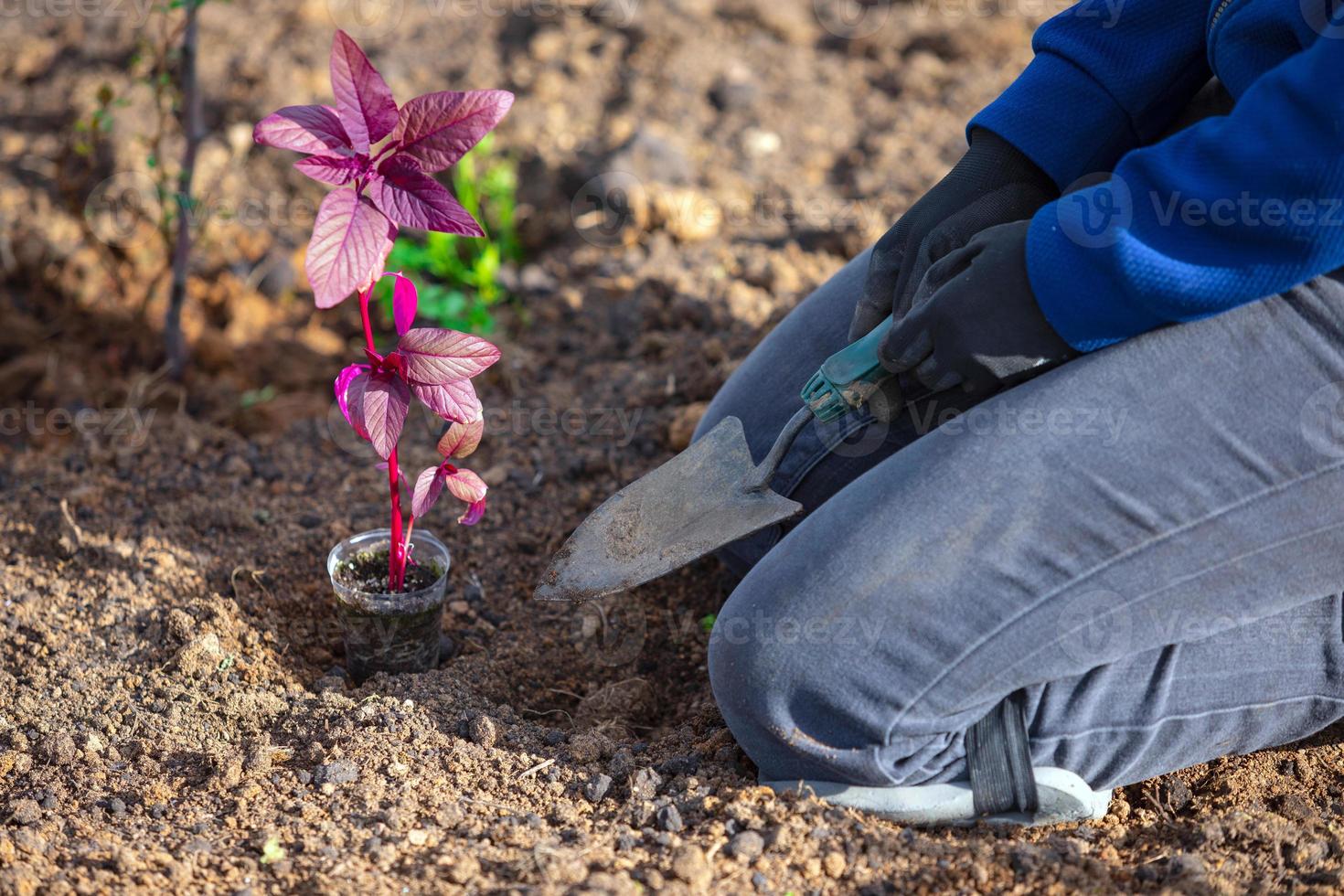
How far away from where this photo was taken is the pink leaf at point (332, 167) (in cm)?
154

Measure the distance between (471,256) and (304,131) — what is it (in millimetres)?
1780

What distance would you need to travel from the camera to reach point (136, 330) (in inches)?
119

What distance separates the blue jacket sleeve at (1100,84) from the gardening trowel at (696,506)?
427 mm

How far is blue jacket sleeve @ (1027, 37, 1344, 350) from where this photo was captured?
4.74ft

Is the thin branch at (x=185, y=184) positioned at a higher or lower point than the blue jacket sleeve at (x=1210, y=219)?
lower

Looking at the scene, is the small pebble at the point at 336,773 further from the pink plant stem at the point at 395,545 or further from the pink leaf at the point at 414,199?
the pink leaf at the point at 414,199

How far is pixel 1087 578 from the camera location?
157 cm

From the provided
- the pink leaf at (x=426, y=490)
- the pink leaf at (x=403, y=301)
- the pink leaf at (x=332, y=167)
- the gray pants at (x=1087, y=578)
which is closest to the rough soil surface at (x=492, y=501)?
the gray pants at (x=1087, y=578)

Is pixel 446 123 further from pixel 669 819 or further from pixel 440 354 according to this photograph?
pixel 669 819

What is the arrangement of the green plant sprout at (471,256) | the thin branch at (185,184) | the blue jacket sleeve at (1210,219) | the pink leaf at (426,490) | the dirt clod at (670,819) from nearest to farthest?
the blue jacket sleeve at (1210,219) → the dirt clod at (670,819) → the pink leaf at (426,490) → the thin branch at (185,184) → the green plant sprout at (471,256)

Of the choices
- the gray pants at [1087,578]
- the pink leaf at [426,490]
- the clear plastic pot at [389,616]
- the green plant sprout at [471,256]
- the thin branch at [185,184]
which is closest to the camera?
the gray pants at [1087,578]

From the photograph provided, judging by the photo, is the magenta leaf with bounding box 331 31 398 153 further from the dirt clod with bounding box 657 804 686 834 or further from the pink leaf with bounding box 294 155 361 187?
the dirt clod with bounding box 657 804 686 834

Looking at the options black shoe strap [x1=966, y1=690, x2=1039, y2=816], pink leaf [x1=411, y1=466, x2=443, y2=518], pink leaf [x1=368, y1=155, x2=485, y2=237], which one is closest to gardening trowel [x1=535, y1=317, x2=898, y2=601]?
pink leaf [x1=411, y1=466, x2=443, y2=518]

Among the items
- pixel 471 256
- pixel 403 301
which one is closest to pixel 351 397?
pixel 403 301
